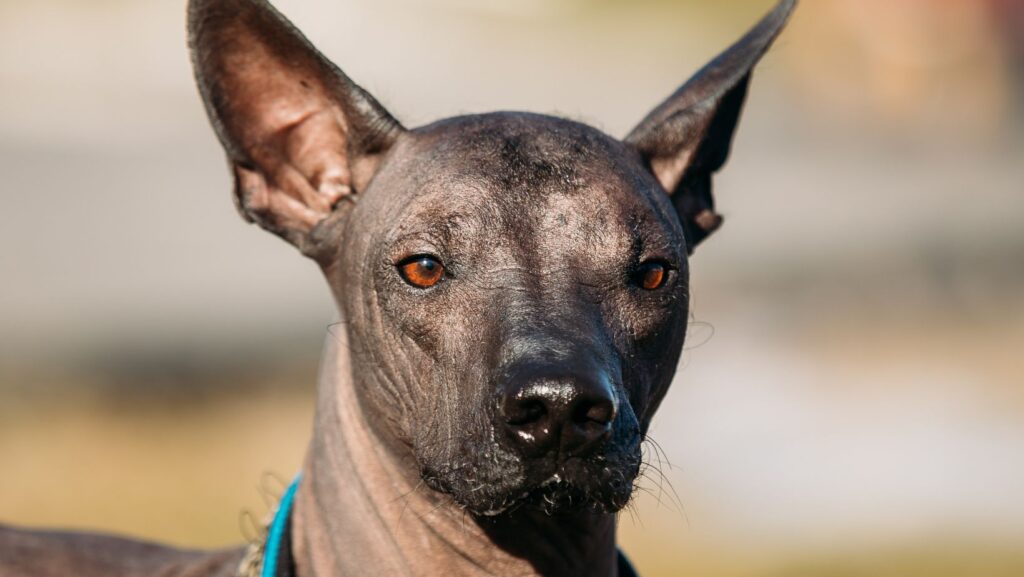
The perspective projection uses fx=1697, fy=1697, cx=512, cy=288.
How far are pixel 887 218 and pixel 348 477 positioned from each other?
1406cm

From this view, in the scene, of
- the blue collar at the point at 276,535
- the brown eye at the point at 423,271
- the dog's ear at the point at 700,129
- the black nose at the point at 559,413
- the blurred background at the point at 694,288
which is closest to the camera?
the black nose at the point at 559,413

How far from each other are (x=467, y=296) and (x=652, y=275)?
18.3 inches

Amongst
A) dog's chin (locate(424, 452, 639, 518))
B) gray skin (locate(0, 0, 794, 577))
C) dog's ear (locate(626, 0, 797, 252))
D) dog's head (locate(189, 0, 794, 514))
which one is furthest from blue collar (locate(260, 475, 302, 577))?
dog's ear (locate(626, 0, 797, 252))

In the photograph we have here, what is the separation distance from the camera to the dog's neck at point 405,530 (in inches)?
153

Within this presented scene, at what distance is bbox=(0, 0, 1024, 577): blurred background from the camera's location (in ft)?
31.8

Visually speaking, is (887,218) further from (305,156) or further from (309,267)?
(305,156)

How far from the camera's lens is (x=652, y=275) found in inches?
155

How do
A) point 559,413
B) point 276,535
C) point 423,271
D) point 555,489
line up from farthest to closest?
point 276,535 < point 423,271 < point 555,489 < point 559,413

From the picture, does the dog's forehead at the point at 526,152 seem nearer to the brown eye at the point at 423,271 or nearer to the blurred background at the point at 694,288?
the brown eye at the point at 423,271

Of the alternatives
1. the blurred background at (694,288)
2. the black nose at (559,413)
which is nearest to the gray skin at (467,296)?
the black nose at (559,413)

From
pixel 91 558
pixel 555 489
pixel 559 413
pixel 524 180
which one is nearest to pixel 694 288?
pixel 91 558

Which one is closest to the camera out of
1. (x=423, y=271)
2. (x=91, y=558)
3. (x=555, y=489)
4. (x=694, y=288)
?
(x=555, y=489)

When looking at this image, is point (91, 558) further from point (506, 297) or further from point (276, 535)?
point (506, 297)

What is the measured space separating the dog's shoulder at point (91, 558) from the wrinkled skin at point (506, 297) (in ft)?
2.83
